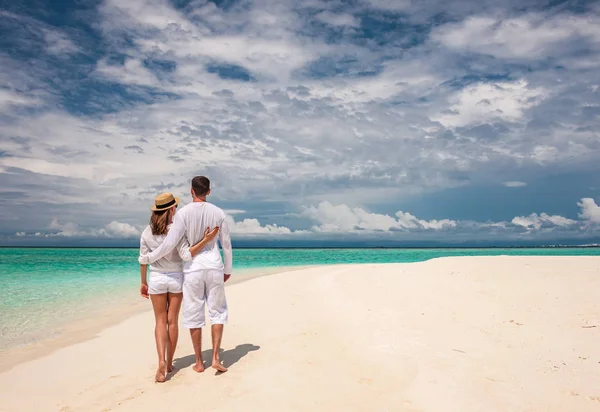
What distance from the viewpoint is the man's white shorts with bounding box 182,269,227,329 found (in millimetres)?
5211

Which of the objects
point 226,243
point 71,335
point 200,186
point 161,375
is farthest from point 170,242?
point 71,335

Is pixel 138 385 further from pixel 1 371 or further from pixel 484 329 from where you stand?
pixel 484 329

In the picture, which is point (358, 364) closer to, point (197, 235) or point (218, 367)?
point (218, 367)

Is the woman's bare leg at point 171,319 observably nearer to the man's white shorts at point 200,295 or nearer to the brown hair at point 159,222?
the man's white shorts at point 200,295

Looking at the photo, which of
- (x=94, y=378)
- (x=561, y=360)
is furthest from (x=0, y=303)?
(x=561, y=360)

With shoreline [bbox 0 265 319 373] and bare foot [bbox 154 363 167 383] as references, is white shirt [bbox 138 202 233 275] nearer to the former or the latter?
bare foot [bbox 154 363 167 383]

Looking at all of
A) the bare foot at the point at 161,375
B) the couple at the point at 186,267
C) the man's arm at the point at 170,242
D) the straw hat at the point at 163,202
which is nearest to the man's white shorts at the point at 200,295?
the couple at the point at 186,267

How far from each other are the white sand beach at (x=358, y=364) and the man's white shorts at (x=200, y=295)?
0.75 meters

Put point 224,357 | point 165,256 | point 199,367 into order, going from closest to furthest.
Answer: point 165,256
point 199,367
point 224,357

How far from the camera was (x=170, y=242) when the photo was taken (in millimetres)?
5055

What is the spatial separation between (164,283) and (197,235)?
78cm

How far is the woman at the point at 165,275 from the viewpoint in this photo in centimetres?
521

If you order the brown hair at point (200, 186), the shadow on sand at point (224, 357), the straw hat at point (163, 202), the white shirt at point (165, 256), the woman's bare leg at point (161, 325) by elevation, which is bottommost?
the shadow on sand at point (224, 357)

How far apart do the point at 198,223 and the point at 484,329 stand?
5401mm
